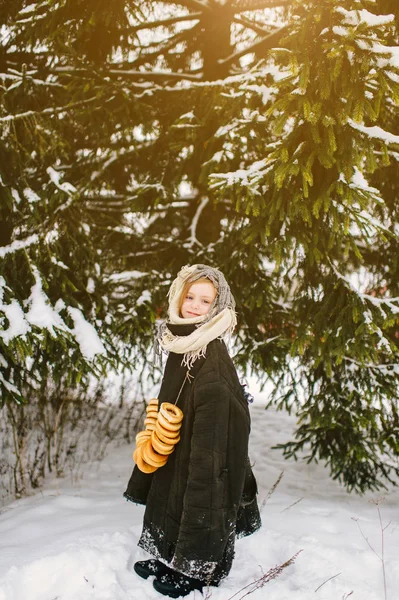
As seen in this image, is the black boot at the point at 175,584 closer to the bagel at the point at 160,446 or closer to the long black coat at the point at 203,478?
the long black coat at the point at 203,478

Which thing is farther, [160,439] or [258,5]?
[258,5]

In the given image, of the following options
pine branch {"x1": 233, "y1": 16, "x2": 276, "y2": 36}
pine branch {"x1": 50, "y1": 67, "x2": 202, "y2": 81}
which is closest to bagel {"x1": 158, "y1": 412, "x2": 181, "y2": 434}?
pine branch {"x1": 50, "y1": 67, "x2": 202, "y2": 81}

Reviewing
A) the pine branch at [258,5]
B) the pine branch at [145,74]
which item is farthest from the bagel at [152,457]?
the pine branch at [258,5]

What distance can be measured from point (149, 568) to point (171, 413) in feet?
3.22

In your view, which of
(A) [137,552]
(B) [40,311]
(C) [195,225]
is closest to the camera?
(A) [137,552]

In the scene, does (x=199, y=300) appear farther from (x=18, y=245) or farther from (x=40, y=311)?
(x=18, y=245)

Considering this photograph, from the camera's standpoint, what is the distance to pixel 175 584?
8.07ft

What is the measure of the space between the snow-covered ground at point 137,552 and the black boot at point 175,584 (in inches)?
1.9

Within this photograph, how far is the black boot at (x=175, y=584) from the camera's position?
2428 millimetres

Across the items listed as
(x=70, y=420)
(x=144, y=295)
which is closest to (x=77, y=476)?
(x=70, y=420)

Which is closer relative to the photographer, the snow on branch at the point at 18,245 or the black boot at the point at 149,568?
the black boot at the point at 149,568

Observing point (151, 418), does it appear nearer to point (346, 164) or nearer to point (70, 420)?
point (346, 164)

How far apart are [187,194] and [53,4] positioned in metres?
2.75

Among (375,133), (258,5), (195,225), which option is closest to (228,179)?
(375,133)
